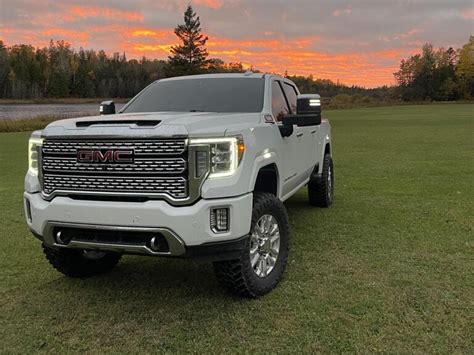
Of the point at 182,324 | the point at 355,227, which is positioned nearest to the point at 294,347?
the point at 182,324

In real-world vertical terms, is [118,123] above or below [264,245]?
above

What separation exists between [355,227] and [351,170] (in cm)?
560

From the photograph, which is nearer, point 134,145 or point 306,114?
point 134,145

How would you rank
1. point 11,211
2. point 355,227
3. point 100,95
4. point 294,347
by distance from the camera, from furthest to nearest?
1. point 100,95
2. point 11,211
3. point 355,227
4. point 294,347

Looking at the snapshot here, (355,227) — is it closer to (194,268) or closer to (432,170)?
(194,268)

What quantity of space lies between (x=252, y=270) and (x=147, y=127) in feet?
4.70

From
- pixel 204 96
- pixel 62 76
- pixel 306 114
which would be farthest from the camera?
pixel 62 76

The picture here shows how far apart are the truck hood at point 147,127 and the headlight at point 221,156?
0.06 metres

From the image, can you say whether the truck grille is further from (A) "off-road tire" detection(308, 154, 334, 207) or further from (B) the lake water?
(B) the lake water

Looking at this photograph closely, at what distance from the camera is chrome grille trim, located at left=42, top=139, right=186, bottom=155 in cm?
353

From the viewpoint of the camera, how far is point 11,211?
7816 millimetres

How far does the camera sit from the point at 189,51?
7806 cm

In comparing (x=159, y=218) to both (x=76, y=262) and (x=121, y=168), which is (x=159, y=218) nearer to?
(x=121, y=168)

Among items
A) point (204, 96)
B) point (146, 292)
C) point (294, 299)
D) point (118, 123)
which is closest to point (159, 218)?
point (118, 123)
